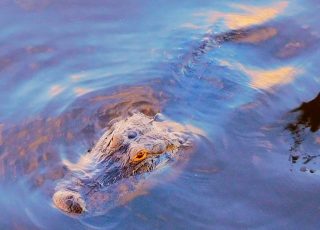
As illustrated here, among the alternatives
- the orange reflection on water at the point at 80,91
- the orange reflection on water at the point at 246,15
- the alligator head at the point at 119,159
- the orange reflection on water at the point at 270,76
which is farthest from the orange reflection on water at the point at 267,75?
the orange reflection on water at the point at 80,91

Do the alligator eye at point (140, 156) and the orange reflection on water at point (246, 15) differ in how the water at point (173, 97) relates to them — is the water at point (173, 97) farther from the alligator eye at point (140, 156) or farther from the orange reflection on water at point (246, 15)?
the alligator eye at point (140, 156)

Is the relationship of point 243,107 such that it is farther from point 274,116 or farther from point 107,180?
point 107,180

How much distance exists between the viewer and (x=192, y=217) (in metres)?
6.10

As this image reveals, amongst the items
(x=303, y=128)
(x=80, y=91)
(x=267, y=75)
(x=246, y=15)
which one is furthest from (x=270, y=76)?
(x=80, y=91)

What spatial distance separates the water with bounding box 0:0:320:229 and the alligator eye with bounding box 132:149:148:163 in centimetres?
26

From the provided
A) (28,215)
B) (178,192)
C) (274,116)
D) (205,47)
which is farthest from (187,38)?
(28,215)

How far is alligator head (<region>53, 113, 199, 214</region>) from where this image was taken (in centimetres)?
604

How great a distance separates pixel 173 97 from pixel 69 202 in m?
2.53

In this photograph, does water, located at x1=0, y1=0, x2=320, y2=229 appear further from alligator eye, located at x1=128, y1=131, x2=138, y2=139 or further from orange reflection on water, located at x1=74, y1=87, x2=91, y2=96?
alligator eye, located at x1=128, y1=131, x2=138, y2=139

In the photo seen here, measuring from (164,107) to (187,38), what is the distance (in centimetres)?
167

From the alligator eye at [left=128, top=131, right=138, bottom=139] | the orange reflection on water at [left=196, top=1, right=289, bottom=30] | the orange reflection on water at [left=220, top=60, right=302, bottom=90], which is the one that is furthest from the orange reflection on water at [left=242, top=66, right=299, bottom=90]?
the alligator eye at [left=128, top=131, right=138, bottom=139]

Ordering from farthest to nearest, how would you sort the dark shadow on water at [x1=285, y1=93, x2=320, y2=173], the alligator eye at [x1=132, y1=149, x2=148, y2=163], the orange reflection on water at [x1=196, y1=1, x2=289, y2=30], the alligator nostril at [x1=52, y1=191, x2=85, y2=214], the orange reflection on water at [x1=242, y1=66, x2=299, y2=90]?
the orange reflection on water at [x1=196, y1=1, x2=289, y2=30] < the orange reflection on water at [x1=242, y1=66, x2=299, y2=90] < the dark shadow on water at [x1=285, y1=93, x2=320, y2=173] < the alligator eye at [x1=132, y1=149, x2=148, y2=163] < the alligator nostril at [x1=52, y1=191, x2=85, y2=214]

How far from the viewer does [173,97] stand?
791 centimetres

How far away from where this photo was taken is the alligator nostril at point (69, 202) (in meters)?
5.85
